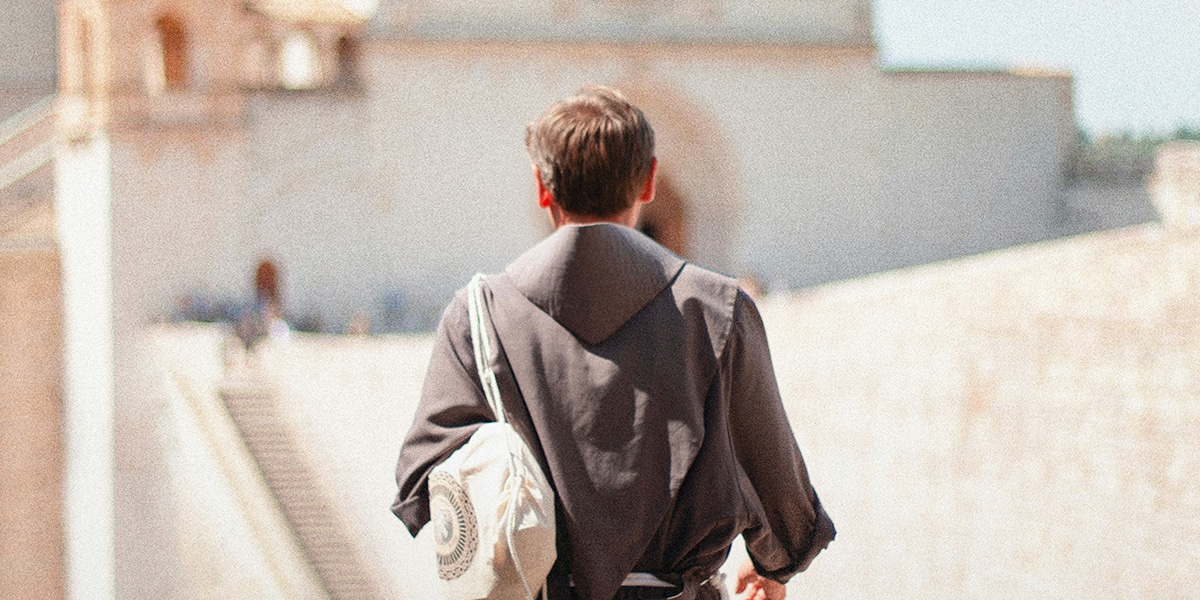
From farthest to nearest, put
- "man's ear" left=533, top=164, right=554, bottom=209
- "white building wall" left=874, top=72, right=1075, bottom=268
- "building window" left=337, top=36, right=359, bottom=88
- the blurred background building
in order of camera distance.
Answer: "white building wall" left=874, top=72, right=1075, bottom=268 → "building window" left=337, top=36, right=359, bottom=88 → the blurred background building → "man's ear" left=533, top=164, right=554, bottom=209

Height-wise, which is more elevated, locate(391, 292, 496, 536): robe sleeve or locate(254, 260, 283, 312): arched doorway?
locate(391, 292, 496, 536): robe sleeve

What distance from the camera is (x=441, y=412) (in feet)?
6.88

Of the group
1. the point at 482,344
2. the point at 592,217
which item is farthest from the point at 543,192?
the point at 482,344

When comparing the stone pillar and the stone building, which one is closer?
the stone pillar

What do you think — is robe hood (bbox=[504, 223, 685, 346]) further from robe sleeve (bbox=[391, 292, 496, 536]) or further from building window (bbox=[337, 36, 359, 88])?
building window (bbox=[337, 36, 359, 88])

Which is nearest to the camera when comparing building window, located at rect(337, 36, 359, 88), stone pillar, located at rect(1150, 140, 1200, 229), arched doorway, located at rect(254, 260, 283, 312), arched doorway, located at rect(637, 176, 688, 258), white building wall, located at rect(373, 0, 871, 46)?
stone pillar, located at rect(1150, 140, 1200, 229)

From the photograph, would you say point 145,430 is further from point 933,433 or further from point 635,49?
point 933,433

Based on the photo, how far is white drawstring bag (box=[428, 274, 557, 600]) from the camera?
6.31 feet

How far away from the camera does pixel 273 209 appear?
1842cm

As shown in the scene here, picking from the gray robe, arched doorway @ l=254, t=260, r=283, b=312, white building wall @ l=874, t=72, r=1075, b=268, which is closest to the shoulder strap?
the gray robe

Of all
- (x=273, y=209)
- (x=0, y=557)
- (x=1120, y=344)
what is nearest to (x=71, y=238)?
(x=273, y=209)

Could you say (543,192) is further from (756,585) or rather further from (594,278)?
(756,585)

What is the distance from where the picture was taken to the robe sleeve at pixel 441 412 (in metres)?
2.09

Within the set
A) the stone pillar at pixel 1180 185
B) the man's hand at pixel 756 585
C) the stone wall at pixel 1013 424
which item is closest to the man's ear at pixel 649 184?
the man's hand at pixel 756 585
